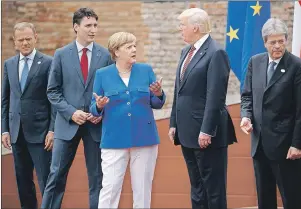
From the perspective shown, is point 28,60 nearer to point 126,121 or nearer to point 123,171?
point 126,121

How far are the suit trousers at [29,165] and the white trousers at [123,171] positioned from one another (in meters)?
1.00

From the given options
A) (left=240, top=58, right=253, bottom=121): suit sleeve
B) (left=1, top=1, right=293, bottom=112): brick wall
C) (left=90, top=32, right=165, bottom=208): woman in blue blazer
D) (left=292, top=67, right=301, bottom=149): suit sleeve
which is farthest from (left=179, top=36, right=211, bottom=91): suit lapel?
(left=1, top=1, right=293, bottom=112): brick wall

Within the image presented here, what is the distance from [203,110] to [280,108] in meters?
0.60

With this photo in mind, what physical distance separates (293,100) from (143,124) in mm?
1172

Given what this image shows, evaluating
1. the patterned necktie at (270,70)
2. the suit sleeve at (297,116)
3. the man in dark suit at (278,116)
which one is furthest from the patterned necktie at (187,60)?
the suit sleeve at (297,116)

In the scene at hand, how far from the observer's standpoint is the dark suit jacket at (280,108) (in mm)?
6703

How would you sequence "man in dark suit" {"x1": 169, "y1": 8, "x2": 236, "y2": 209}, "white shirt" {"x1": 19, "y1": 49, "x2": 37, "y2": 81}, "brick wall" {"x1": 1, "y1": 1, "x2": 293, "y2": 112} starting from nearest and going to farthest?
"man in dark suit" {"x1": 169, "y1": 8, "x2": 236, "y2": 209}
"white shirt" {"x1": 19, "y1": 49, "x2": 37, "y2": 81}
"brick wall" {"x1": 1, "y1": 1, "x2": 293, "y2": 112}

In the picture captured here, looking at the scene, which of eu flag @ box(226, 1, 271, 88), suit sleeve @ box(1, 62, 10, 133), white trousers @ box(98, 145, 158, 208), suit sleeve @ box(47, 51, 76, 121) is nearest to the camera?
white trousers @ box(98, 145, 158, 208)

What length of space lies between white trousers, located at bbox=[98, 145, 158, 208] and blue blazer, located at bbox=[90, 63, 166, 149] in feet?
0.21

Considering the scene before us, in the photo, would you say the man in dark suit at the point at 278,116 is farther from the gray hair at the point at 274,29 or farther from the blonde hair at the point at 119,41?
the blonde hair at the point at 119,41

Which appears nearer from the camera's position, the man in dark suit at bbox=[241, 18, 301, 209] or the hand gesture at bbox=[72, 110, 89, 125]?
the man in dark suit at bbox=[241, 18, 301, 209]

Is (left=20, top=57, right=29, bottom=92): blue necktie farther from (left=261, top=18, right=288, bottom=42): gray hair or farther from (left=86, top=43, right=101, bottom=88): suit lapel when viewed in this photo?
(left=261, top=18, right=288, bottom=42): gray hair

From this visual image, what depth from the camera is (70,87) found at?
7.46 meters

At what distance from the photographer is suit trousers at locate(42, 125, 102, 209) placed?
742cm
